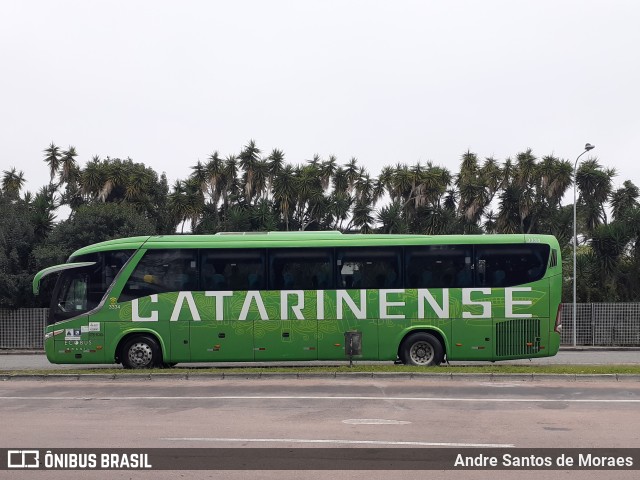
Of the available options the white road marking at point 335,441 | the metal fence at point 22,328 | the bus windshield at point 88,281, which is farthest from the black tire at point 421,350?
the metal fence at point 22,328

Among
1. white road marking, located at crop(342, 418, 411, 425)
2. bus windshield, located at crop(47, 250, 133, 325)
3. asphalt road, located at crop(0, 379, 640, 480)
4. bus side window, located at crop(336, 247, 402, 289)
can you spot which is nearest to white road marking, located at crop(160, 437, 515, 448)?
asphalt road, located at crop(0, 379, 640, 480)

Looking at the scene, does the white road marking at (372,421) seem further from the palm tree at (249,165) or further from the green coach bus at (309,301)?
the palm tree at (249,165)

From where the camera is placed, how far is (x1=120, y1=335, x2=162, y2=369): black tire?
20391mm

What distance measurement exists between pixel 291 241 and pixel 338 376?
14.9 feet

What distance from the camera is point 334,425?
11234 mm

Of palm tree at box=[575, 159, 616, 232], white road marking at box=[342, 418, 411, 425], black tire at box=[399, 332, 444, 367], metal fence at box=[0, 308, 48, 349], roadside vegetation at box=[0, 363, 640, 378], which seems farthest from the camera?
palm tree at box=[575, 159, 616, 232]

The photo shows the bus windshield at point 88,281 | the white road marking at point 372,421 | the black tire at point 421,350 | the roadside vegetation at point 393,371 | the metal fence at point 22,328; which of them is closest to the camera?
the white road marking at point 372,421

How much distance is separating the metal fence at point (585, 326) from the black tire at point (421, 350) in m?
19.0

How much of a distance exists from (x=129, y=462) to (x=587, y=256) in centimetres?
3480

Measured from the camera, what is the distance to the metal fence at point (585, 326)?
1438 inches

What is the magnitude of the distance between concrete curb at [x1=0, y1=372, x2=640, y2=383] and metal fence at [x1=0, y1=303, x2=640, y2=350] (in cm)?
1914

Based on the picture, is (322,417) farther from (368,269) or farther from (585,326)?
(585,326)

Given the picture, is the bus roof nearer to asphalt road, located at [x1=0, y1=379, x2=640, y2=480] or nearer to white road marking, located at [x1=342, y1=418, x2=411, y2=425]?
asphalt road, located at [x1=0, y1=379, x2=640, y2=480]

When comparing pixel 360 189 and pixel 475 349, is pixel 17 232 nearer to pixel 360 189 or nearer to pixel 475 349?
pixel 360 189
